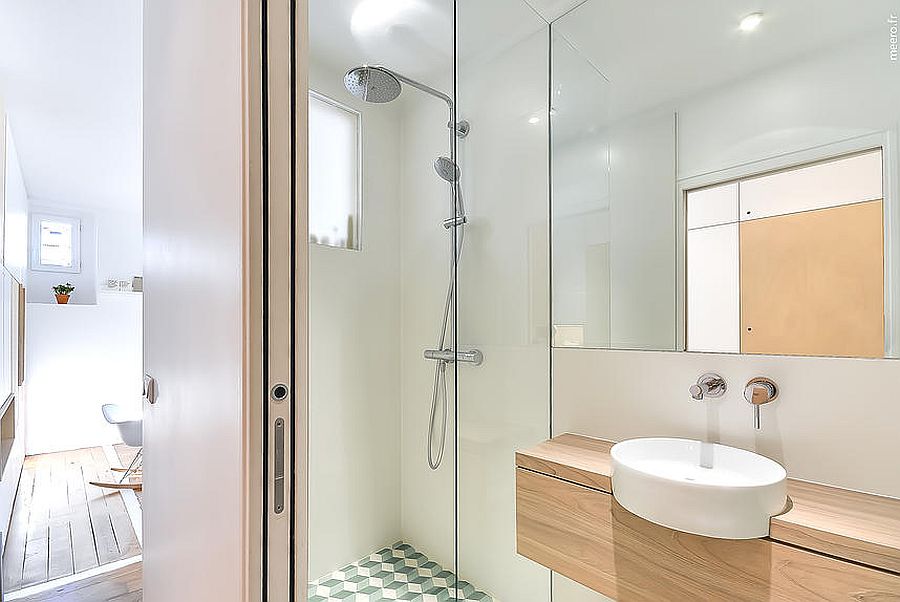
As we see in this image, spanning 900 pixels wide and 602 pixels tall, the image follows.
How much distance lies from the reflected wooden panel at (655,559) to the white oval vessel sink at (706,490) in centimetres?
7

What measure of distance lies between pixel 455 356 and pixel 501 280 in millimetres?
366

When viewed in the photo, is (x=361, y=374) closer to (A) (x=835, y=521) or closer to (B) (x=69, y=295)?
(A) (x=835, y=521)

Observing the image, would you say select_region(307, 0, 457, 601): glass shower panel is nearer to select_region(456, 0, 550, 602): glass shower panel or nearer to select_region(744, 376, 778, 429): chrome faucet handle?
select_region(456, 0, 550, 602): glass shower panel

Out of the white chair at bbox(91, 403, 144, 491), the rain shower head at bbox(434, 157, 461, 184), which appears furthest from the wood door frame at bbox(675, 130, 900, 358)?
the white chair at bbox(91, 403, 144, 491)

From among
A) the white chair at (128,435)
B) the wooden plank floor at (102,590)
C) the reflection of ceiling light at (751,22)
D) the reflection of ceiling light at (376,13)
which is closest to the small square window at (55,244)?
the white chair at (128,435)

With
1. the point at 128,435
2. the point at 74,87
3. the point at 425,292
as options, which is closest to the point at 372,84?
the point at 425,292

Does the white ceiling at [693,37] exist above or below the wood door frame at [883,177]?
above

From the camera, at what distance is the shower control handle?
1918 millimetres

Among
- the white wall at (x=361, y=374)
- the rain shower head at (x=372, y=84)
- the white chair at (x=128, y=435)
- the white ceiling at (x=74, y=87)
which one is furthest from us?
the white chair at (x=128, y=435)

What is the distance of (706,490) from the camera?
0.96m

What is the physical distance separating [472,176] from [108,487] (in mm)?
3379

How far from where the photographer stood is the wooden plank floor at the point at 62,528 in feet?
7.38

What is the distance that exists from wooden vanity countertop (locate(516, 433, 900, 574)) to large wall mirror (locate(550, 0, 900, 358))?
1.02 ft

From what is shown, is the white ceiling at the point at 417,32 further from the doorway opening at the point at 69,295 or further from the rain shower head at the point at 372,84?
the doorway opening at the point at 69,295
